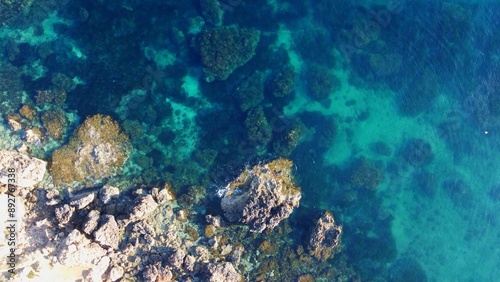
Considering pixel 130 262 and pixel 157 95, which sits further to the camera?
pixel 157 95

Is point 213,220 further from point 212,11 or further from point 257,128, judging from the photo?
point 212,11

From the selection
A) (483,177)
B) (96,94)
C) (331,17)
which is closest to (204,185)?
(96,94)

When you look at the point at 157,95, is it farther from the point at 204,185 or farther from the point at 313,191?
the point at 313,191

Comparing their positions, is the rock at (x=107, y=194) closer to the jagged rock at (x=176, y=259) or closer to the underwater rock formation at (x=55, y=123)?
the underwater rock formation at (x=55, y=123)

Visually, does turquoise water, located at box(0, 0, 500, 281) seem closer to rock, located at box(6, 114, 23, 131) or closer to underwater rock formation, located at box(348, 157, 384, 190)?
underwater rock formation, located at box(348, 157, 384, 190)

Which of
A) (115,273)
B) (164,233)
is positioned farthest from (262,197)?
(115,273)

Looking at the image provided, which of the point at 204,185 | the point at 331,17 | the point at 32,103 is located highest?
the point at 331,17

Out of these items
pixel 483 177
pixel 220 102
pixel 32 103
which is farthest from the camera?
pixel 483 177
